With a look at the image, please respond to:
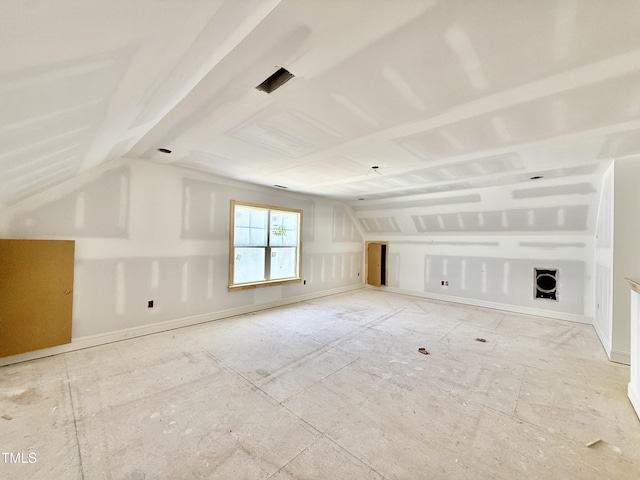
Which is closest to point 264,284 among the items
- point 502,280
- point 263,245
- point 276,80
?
point 263,245

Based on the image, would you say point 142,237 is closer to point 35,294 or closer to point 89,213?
point 89,213

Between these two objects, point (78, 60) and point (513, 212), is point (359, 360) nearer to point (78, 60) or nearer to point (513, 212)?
point (78, 60)

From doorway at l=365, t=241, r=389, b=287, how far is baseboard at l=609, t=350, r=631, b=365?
4483mm

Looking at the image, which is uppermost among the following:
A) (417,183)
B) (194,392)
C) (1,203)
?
(417,183)

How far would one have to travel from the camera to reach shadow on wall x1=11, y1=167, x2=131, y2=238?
2990 millimetres

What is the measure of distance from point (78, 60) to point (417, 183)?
446cm

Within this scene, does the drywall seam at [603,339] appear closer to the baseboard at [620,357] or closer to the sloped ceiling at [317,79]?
the baseboard at [620,357]

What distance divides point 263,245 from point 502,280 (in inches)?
201

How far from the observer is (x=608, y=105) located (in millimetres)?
1984

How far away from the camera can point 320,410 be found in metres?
2.13

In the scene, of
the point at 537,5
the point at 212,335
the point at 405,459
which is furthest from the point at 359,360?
the point at 537,5

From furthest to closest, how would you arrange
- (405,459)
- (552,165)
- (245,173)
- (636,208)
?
1. (245,173)
2. (552,165)
3. (636,208)
4. (405,459)

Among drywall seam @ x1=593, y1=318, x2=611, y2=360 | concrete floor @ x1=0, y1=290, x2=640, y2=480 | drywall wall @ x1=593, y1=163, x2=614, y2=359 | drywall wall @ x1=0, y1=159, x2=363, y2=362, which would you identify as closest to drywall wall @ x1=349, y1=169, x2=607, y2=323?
drywall wall @ x1=593, y1=163, x2=614, y2=359

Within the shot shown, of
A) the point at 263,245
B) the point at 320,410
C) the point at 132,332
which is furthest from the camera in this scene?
the point at 263,245
